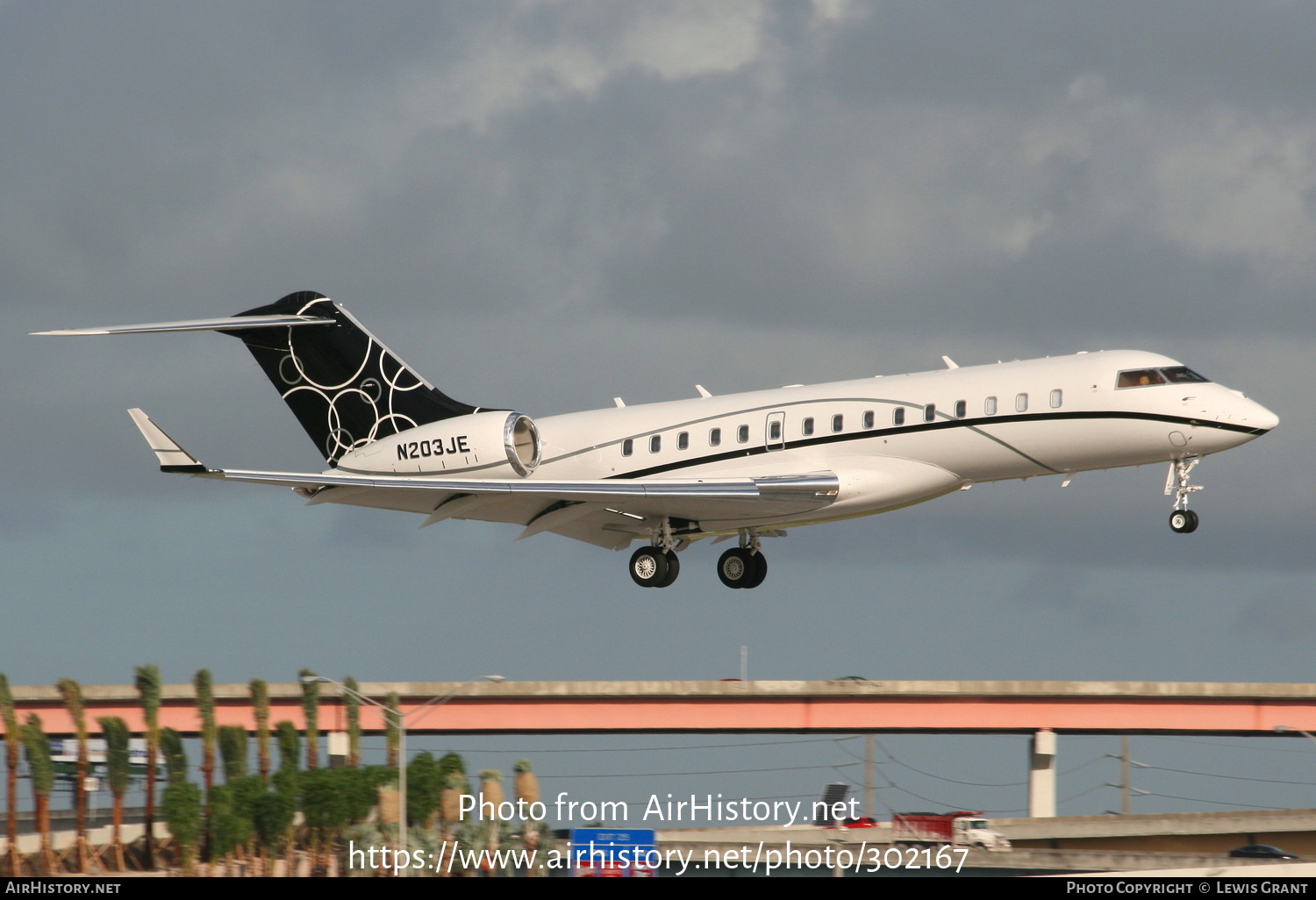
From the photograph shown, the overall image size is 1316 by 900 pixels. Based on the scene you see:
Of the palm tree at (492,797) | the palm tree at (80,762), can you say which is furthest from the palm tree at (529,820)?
the palm tree at (80,762)

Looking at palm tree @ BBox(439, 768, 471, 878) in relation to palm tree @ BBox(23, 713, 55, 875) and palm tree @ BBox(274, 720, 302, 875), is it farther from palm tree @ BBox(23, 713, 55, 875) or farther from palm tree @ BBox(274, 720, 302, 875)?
palm tree @ BBox(23, 713, 55, 875)

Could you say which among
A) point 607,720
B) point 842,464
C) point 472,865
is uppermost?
point 842,464

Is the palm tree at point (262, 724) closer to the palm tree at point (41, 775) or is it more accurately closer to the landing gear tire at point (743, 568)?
the palm tree at point (41, 775)

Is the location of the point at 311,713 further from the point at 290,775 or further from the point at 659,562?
the point at 659,562

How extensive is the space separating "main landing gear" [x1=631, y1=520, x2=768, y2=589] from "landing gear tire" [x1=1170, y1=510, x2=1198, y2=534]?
825 centimetres

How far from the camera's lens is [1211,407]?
27.2 meters

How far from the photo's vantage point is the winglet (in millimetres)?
27547

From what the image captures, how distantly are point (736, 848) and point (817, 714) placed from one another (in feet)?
19.1

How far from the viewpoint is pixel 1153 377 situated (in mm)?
27719

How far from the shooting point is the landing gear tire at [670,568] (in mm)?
32625

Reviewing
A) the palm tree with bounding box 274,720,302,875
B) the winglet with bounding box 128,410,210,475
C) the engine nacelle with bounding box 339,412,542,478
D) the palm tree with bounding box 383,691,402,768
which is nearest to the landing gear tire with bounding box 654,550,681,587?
the engine nacelle with bounding box 339,412,542,478

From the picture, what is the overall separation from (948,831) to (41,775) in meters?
26.2
